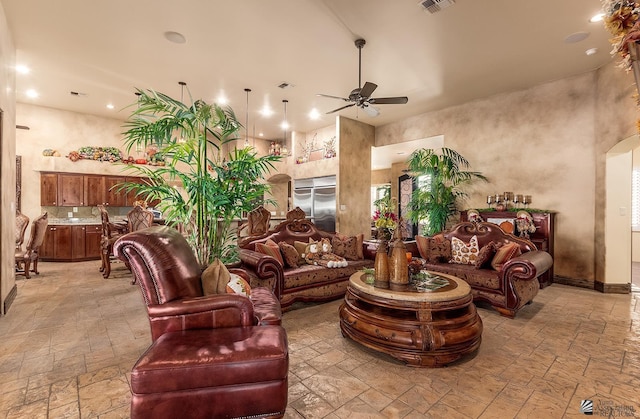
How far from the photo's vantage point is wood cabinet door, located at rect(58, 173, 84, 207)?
677cm

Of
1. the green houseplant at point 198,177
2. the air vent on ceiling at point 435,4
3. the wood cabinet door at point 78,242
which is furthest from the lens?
the wood cabinet door at point 78,242

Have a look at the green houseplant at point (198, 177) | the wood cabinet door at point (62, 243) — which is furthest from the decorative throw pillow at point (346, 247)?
the wood cabinet door at point (62, 243)

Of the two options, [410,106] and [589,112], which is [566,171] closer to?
[589,112]

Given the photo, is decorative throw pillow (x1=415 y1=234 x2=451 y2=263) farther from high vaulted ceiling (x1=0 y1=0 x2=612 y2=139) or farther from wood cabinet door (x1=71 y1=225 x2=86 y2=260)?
wood cabinet door (x1=71 y1=225 x2=86 y2=260)

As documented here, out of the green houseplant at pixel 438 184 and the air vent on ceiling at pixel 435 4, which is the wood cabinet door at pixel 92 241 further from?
the air vent on ceiling at pixel 435 4

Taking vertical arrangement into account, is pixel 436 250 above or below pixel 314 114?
below

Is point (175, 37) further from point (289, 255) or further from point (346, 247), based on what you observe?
point (346, 247)

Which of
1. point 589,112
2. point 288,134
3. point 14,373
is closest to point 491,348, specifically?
point 14,373

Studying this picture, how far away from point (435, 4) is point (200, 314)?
3699mm

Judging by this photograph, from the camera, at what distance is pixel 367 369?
7.27 feet

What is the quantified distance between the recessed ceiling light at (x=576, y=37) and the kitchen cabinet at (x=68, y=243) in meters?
9.41

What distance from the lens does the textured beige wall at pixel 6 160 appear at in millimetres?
3287

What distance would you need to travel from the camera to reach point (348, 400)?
6.09ft

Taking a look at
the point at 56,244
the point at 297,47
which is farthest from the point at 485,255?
the point at 56,244
